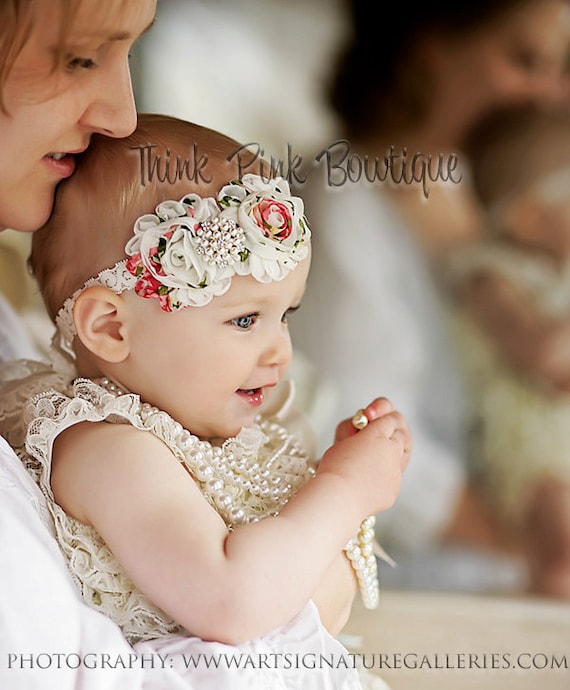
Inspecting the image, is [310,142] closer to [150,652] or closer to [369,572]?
[369,572]

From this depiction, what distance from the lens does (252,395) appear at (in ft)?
3.16

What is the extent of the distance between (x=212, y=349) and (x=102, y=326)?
121 millimetres

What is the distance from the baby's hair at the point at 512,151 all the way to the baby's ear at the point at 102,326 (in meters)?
2.09

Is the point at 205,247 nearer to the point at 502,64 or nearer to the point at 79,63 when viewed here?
the point at 79,63

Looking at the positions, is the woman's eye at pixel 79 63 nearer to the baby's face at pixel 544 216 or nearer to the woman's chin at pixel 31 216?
the woman's chin at pixel 31 216

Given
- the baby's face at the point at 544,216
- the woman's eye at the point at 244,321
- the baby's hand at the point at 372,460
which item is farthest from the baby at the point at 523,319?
the woman's eye at the point at 244,321

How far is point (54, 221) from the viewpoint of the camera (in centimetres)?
92

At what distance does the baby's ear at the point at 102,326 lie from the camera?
0.89m

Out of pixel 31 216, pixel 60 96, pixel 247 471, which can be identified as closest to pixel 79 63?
pixel 60 96

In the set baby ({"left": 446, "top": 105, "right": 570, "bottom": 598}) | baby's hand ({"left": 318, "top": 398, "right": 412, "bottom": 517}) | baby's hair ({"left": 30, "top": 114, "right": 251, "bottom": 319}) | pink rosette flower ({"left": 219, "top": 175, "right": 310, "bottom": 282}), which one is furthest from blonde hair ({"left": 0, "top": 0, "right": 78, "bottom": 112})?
baby ({"left": 446, "top": 105, "right": 570, "bottom": 598})

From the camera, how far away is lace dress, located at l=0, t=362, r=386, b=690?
2.52 feet

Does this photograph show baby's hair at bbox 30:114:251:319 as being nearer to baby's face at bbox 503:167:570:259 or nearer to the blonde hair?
the blonde hair

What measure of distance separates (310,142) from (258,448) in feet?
6.02

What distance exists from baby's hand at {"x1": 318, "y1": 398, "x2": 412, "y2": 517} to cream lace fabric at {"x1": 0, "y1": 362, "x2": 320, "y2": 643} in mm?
70
